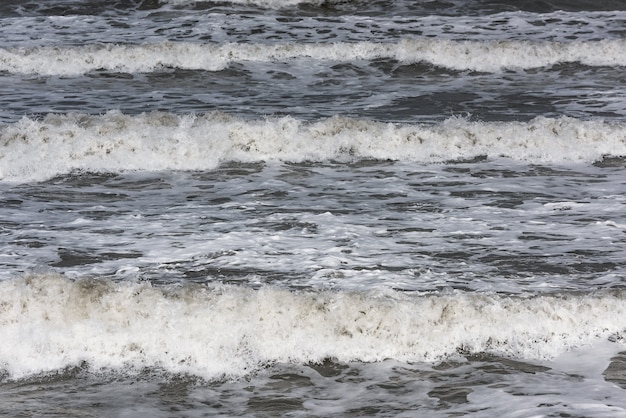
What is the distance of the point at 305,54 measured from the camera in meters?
14.5

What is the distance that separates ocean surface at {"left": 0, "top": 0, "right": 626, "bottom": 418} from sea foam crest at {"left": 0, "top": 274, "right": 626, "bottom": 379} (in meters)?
0.01

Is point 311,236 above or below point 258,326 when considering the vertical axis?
above

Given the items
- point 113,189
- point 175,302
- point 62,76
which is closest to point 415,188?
point 113,189

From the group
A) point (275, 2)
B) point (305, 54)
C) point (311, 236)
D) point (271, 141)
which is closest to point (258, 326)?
point (311, 236)

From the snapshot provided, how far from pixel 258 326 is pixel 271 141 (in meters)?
4.65

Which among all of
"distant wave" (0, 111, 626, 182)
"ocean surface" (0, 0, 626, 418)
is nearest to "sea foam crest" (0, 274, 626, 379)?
"ocean surface" (0, 0, 626, 418)

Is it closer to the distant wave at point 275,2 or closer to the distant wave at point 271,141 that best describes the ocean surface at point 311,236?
the distant wave at point 271,141

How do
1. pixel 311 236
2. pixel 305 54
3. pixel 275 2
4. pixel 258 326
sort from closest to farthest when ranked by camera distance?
1. pixel 258 326
2. pixel 311 236
3. pixel 305 54
4. pixel 275 2

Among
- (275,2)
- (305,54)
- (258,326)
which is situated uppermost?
(275,2)

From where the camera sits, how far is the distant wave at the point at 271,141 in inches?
360

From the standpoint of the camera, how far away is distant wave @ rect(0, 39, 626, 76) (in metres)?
14.1

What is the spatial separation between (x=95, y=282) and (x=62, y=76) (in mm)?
9061

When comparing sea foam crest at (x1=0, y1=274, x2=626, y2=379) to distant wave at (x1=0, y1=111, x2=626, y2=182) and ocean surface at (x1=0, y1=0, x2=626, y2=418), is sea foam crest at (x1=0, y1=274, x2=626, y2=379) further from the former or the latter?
distant wave at (x1=0, y1=111, x2=626, y2=182)

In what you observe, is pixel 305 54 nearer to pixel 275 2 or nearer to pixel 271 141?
pixel 275 2
